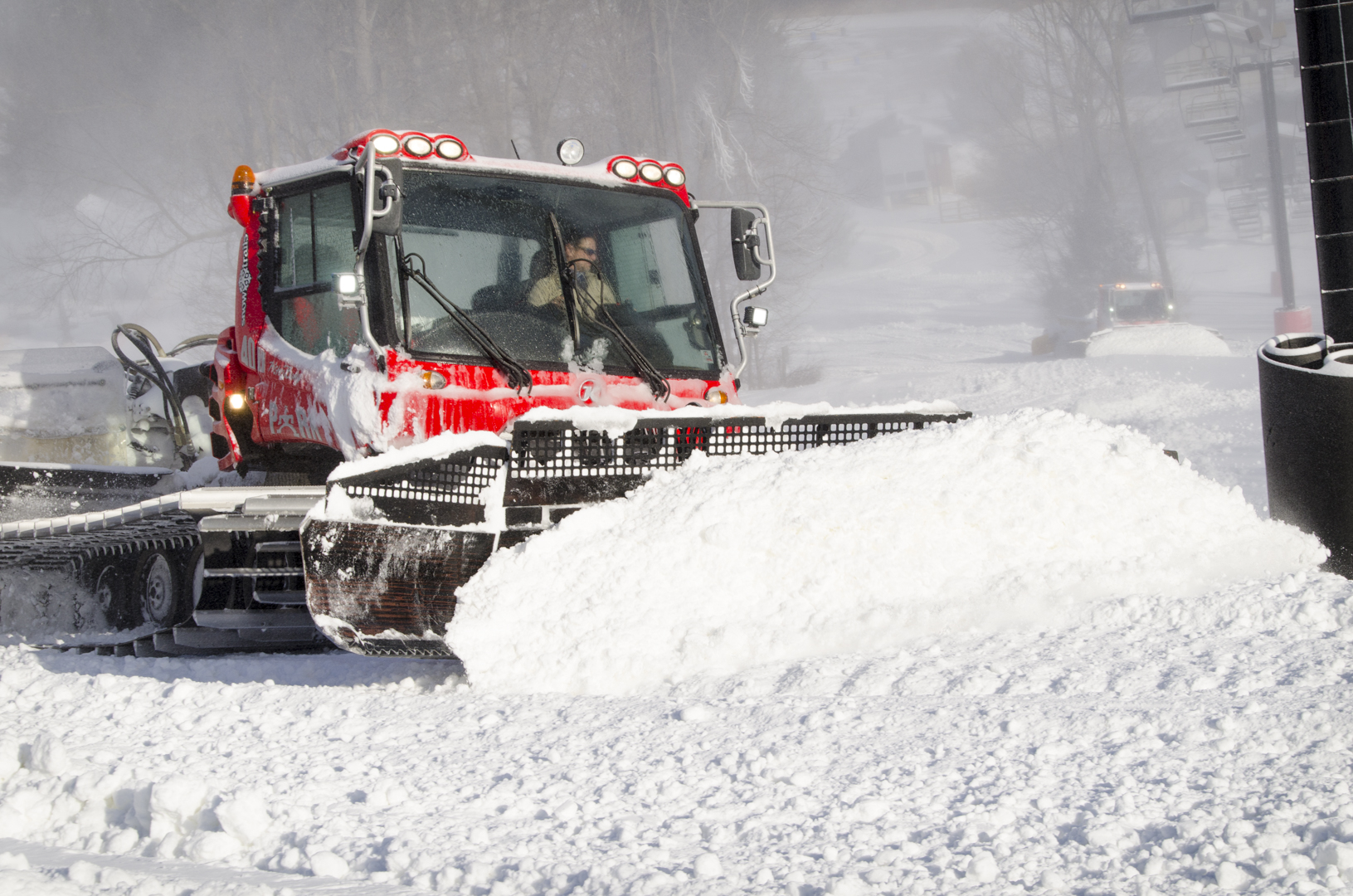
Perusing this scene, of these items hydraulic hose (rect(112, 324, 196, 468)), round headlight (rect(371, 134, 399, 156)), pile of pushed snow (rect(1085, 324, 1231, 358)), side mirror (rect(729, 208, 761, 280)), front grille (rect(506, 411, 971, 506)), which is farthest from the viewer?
pile of pushed snow (rect(1085, 324, 1231, 358))

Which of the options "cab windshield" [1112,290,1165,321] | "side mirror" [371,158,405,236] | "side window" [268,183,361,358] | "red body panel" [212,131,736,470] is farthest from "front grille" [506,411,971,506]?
"cab windshield" [1112,290,1165,321]

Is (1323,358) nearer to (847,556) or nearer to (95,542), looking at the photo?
(847,556)

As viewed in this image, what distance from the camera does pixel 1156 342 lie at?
2416 cm

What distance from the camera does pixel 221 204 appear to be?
101ft

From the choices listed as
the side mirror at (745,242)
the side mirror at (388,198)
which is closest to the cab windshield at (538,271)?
the side mirror at (388,198)

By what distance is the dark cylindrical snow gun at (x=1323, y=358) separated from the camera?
421 cm

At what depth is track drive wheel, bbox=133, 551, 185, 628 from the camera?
501cm

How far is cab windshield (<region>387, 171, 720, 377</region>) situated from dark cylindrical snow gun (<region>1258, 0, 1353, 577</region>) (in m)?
2.44

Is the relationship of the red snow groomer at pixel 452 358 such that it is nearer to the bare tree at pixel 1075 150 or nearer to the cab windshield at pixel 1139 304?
the cab windshield at pixel 1139 304

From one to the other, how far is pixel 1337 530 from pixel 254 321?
181 inches

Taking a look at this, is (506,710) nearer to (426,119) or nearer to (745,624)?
(745,624)

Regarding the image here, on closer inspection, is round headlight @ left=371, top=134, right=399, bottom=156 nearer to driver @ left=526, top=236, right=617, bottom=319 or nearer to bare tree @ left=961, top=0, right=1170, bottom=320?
driver @ left=526, top=236, right=617, bottom=319

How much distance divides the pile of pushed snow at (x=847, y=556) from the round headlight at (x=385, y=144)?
175cm

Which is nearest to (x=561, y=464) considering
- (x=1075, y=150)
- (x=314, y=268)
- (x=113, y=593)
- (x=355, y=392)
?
(x=355, y=392)
